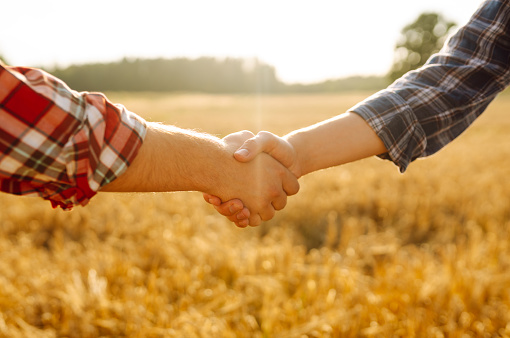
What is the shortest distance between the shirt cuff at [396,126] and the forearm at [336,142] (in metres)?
0.04

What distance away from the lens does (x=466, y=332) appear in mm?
1958

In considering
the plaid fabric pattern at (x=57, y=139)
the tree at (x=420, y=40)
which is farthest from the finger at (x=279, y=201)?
the tree at (x=420, y=40)

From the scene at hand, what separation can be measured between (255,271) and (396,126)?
1236 millimetres

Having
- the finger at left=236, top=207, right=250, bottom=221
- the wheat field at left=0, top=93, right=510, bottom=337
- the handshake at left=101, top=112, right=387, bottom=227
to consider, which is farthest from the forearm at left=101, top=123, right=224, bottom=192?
the wheat field at left=0, top=93, right=510, bottom=337

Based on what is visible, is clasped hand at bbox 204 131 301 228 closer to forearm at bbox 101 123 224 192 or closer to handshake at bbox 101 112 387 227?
handshake at bbox 101 112 387 227

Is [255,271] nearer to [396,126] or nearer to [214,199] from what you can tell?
[214,199]

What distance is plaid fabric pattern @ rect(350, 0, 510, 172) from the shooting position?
1715 mm

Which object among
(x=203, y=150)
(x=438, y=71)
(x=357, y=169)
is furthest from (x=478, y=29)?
(x=357, y=169)

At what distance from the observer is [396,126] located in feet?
5.67

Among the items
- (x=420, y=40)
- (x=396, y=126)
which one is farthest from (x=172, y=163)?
(x=420, y=40)

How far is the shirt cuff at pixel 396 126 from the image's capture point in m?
1.73

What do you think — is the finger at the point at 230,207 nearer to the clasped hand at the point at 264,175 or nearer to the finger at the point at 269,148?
the clasped hand at the point at 264,175

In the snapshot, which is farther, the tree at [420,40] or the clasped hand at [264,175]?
the tree at [420,40]

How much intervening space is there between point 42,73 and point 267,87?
47733mm
